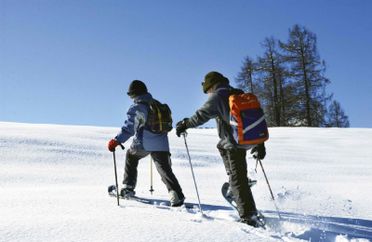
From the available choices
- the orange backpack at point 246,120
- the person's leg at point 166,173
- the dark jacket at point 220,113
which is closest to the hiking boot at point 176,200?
the person's leg at point 166,173

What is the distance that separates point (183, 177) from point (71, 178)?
216 cm

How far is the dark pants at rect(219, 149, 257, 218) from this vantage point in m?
4.68

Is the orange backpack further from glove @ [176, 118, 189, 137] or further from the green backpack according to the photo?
the green backpack

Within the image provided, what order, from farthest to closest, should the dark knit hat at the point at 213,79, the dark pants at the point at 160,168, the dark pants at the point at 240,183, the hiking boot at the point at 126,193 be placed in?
the hiking boot at the point at 126,193
the dark pants at the point at 160,168
the dark knit hat at the point at 213,79
the dark pants at the point at 240,183

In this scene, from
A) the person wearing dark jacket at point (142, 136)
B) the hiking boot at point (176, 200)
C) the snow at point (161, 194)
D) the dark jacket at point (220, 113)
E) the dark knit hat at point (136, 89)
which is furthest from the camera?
the dark knit hat at point (136, 89)

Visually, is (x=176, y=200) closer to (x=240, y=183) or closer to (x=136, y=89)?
(x=240, y=183)

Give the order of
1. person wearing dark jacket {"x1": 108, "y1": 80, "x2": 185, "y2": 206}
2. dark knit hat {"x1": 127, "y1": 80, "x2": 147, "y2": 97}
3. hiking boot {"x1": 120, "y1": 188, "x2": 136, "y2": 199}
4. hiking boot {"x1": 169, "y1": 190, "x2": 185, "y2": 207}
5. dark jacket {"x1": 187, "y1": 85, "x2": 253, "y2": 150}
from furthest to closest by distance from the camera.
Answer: hiking boot {"x1": 120, "y1": 188, "x2": 136, "y2": 199} < dark knit hat {"x1": 127, "y1": 80, "x2": 147, "y2": 97} < person wearing dark jacket {"x1": 108, "y1": 80, "x2": 185, "y2": 206} < hiking boot {"x1": 169, "y1": 190, "x2": 185, "y2": 207} < dark jacket {"x1": 187, "y1": 85, "x2": 253, "y2": 150}

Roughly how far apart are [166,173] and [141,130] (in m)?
0.68

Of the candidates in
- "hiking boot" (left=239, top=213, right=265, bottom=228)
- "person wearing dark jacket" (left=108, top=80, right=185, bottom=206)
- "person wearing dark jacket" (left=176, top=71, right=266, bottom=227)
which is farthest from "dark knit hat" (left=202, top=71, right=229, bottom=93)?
"hiking boot" (left=239, top=213, right=265, bottom=228)

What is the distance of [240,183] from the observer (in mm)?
4770

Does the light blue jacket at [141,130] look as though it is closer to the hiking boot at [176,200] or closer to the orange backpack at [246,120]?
the hiking boot at [176,200]

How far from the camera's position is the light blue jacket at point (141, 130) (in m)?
5.70

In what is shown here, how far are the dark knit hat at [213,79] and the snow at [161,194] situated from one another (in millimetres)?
1520

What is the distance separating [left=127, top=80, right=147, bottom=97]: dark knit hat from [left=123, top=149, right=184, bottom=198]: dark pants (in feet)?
2.60
